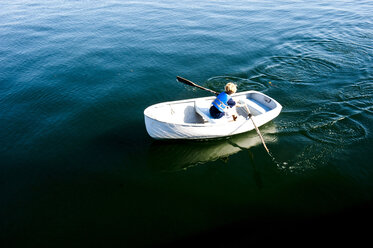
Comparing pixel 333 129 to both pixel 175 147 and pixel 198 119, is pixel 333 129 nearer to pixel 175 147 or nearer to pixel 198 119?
pixel 198 119

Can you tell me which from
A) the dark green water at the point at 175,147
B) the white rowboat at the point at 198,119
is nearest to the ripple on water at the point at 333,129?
the dark green water at the point at 175,147

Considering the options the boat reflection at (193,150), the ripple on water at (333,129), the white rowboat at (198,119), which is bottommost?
the boat reflection at (193,150)

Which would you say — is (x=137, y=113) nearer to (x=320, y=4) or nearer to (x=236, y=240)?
(x=236, y=240)

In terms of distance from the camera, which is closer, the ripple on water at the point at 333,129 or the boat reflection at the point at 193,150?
the boat reflection at the point at 193,150

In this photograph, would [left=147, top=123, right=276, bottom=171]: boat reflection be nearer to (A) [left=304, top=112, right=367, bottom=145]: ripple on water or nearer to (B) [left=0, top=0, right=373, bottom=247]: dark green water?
(B) [left=0, top=0, right=373, bottom=247]: dark green water

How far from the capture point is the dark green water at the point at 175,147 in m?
7.22

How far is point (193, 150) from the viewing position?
1005cm

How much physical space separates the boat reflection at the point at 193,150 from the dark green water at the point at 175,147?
0.06 m

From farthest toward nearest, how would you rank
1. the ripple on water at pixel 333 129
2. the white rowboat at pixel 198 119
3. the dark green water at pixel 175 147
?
the ripple on water at pixel 333 129 < the white rowboat at pixel 198 119 < the dark green water at pixel 175 147

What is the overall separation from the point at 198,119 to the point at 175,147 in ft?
6.53

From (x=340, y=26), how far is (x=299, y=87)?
14269 mm

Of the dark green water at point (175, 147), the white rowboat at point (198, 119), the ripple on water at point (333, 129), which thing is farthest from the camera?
the ripple on water at point (333, 129)

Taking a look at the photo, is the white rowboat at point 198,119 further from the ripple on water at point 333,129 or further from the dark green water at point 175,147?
the ripple on water at point 333,129

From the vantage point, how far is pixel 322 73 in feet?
49.8
